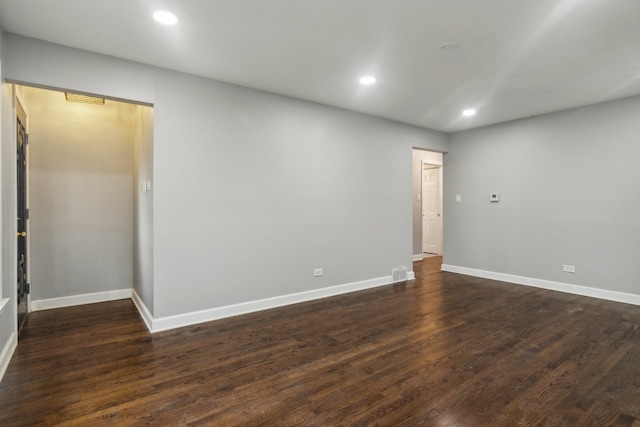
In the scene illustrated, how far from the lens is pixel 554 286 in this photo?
191 inches

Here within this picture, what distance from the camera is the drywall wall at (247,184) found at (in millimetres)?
3236

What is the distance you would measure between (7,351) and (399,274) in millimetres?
4646

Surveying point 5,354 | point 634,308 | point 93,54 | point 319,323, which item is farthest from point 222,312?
point 634,308

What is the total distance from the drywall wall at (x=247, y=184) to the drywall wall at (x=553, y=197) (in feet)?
5.40

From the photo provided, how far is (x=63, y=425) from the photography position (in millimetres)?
1850

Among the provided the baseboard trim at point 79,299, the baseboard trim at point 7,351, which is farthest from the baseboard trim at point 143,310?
the baseboard trim at point 7,351

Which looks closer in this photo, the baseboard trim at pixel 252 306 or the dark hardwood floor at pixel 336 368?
the dark hardwood floor at pixel 336 368

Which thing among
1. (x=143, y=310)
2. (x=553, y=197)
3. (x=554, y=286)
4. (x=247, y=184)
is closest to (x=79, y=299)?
(x=143, y=310)

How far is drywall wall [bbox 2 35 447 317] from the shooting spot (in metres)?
3.24

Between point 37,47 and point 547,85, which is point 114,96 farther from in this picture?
point 547,85

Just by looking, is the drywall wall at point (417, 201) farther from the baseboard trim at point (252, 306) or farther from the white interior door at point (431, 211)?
the baseboard trim at point (252, 306)

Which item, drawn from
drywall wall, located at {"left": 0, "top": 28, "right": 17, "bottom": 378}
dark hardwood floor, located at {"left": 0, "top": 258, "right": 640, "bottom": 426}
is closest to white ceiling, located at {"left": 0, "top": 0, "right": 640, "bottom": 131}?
drywall wall, located at {"left": 0, "top": 28, "right": 17, "bottom": 378}

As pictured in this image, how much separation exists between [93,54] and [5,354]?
2.56 m

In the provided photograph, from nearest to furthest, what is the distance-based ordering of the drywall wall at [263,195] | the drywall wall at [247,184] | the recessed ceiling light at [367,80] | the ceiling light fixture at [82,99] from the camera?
the drywall wall at [247,184], the drywall wall at [263,195], the recessed ceiling light at [367,80], the ceiling light fixture at [82,99]
